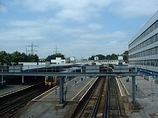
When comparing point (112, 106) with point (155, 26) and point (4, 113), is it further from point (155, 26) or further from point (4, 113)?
point (155, 26)

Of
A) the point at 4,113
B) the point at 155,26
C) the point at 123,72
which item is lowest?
the point at 4,113

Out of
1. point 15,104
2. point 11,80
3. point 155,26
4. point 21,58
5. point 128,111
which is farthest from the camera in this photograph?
point 21,58

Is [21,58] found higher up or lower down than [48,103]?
higher up

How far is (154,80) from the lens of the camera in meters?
44.7

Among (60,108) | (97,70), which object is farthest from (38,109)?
(97,70)

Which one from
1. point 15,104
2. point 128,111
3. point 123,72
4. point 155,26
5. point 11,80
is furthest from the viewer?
point 11,80

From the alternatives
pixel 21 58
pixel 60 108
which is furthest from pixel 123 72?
pixel 21 58

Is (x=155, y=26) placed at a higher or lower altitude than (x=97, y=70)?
higher

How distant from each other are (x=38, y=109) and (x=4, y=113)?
10.4 ft

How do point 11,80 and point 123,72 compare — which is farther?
point 11,80

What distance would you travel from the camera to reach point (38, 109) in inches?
881

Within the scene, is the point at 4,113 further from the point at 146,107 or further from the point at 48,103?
the point at 146,107

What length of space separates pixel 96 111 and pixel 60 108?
137 inches

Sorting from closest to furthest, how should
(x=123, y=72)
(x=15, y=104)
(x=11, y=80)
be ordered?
1. (x=123, y=72)
2. (x=15, y=104)
3. (x=11, y=80)
